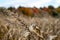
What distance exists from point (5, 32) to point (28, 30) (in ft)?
1.12

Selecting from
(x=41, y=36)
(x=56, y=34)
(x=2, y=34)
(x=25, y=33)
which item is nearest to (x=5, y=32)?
(x=2, y=34)

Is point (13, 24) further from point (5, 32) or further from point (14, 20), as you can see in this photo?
point (5, 32)

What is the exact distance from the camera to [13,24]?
148 inches

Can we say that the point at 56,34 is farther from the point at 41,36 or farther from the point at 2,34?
the point at 2,34

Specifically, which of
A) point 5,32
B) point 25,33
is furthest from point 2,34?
point 25,33

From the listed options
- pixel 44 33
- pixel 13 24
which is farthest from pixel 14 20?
pixel 44 33

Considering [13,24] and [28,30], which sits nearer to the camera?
[28,30]

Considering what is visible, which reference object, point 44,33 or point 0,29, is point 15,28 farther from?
point 44,33

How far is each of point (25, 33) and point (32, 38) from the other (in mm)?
121

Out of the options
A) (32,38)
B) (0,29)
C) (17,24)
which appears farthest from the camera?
(17,24)

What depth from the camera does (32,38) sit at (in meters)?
3.27

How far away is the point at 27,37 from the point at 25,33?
0.06 m

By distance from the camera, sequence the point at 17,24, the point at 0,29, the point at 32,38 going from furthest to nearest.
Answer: the point at 17,24 → the point at 0,29 → the point at 32,38

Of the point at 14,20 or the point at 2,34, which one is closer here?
the point at 2,34
